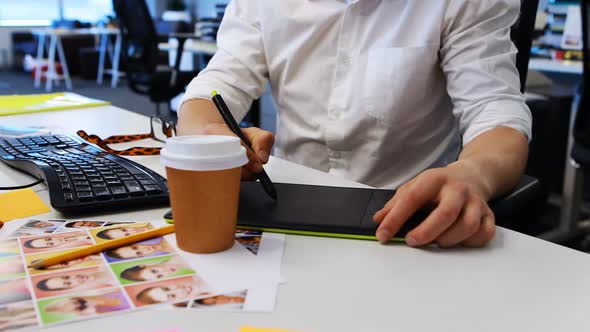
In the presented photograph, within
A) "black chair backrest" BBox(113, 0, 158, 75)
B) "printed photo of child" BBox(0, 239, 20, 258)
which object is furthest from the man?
"black chair backrest" BBox(113, 0, 158, 75)

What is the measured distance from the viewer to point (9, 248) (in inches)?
22.5

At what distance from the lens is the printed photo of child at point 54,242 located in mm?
566

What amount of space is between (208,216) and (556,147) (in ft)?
7.42

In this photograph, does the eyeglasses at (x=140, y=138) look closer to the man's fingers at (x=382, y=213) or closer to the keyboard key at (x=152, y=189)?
the keyboard key at (x=152, y=189)

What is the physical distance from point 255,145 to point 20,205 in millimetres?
310

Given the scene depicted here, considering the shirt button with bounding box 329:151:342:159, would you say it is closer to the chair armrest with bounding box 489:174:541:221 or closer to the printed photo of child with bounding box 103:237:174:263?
the chair armrest with bounding box 489:174:541:221

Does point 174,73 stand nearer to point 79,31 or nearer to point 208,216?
point 208,216

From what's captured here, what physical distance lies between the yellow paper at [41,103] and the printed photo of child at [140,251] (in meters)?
0.98

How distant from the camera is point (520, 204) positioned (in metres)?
0.75

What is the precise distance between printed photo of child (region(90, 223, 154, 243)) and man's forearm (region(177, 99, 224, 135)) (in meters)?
0.25

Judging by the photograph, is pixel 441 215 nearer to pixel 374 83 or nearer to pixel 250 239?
pixel 250 239

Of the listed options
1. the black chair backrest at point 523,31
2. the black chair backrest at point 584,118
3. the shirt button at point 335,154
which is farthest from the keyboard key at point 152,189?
the black chair backrest at point 584,118

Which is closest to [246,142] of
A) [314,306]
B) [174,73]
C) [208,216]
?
[208,216]

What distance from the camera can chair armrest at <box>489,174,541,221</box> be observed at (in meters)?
0.71
